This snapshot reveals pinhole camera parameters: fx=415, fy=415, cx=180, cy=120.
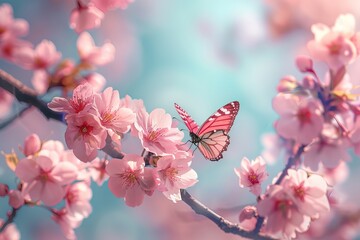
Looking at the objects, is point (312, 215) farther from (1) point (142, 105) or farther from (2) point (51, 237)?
(2) point (51, 237)

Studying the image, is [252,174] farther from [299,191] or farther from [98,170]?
[98,170]

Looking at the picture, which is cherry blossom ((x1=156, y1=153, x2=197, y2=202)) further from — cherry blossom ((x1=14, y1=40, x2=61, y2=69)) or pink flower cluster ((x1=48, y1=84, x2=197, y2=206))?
cherry blossom ((x1=14, y1=40, x2=61, y2=69))

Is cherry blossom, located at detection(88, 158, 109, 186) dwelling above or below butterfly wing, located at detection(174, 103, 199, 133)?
below

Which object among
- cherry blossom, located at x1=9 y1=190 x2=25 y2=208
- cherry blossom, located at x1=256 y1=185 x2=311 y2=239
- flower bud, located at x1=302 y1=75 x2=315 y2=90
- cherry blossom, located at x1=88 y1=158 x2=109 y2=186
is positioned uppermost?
flower bud, located at x1=302 y1=75 x2=315 y2=90

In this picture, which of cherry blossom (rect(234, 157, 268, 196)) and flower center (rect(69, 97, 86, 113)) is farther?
cherry blossom (rect(234, 157, 268, 196))

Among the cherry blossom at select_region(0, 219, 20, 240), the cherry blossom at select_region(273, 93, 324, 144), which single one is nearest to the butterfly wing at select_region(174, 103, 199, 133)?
the cherry blossom at select_region(273, 93, 324, 144)

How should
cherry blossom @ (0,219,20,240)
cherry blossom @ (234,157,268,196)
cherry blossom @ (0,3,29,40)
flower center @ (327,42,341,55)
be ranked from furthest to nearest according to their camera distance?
cherry blossom @ (0,3,29,40) < cherry blossom @ (0,219,20,240) < flower center @ (327,42,341,55) < cherry blossom @ (234,157,268,196)

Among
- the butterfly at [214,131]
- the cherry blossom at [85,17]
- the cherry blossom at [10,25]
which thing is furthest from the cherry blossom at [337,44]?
the cherry blossom at [10,25]

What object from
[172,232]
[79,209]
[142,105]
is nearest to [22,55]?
[79,209]

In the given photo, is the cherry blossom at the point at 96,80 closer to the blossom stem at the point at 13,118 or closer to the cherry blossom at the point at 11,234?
the blossom stem at the point at 13,118
